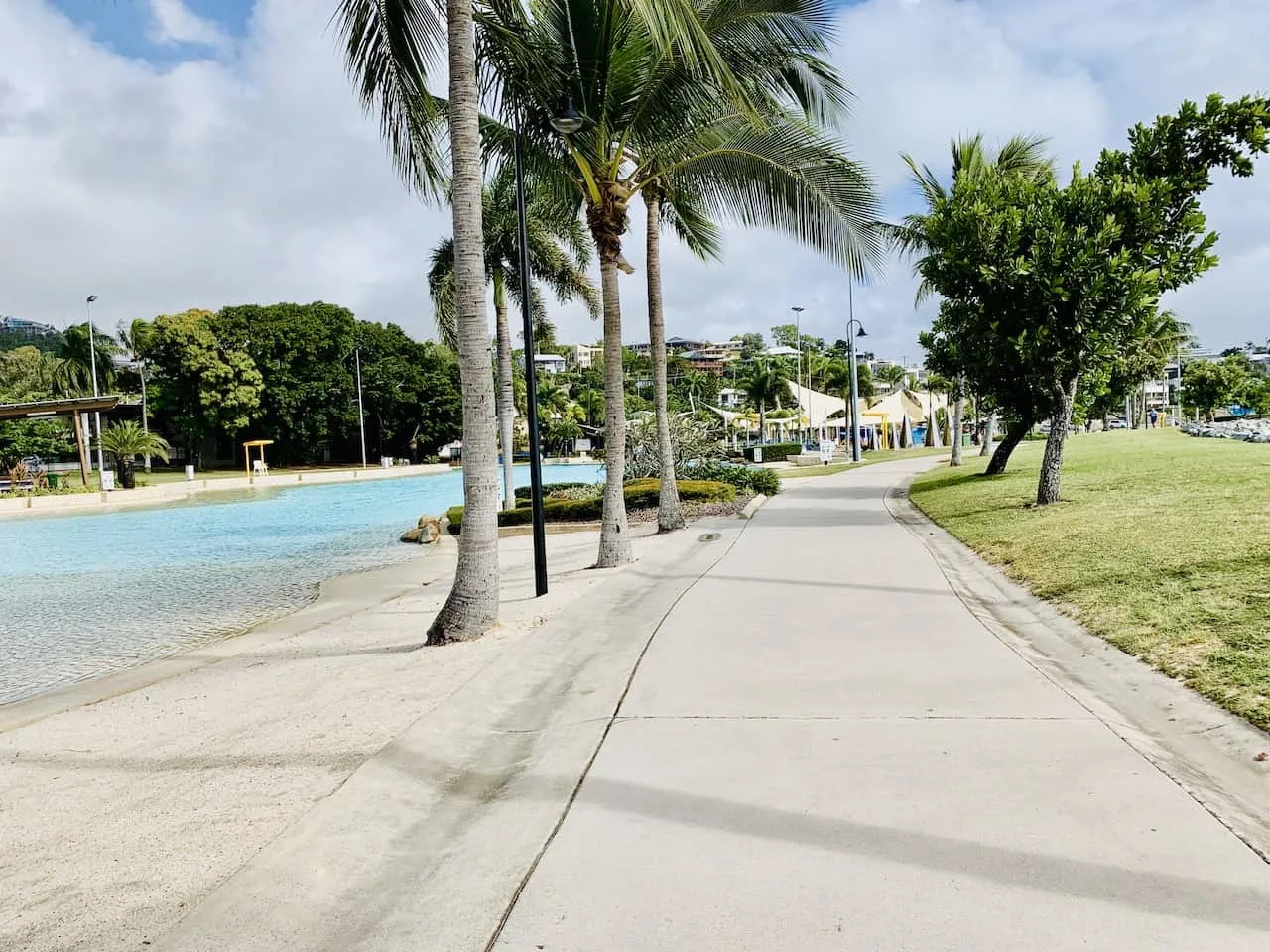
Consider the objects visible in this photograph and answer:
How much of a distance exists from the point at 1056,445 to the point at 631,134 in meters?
8.86

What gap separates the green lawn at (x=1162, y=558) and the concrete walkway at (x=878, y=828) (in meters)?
0.97

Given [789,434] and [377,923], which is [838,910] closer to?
[377,923]

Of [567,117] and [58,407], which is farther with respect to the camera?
[58,407]

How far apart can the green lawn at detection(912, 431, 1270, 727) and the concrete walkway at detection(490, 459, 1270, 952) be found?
0.97 m

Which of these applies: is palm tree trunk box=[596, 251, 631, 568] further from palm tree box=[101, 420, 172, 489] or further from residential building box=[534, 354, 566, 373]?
residential building box=[534, 354, 566, 373]

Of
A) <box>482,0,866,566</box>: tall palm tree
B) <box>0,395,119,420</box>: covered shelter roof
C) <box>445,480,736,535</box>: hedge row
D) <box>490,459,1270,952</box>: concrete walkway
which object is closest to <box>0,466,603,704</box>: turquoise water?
<box>445,480,736,535</box>: hedge row

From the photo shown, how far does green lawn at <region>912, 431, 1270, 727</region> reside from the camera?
5.80 m

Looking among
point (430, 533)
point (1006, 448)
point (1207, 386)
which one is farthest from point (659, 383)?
point (1207, 386)

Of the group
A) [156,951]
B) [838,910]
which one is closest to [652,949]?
[838,910]

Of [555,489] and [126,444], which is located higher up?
[126,444]

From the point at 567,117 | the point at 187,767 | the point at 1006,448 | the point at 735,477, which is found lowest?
the point at 187,767

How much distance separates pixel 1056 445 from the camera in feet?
50.1

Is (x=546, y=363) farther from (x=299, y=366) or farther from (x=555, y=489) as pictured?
(x=555, y=489)

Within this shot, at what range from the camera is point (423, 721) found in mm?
5453
